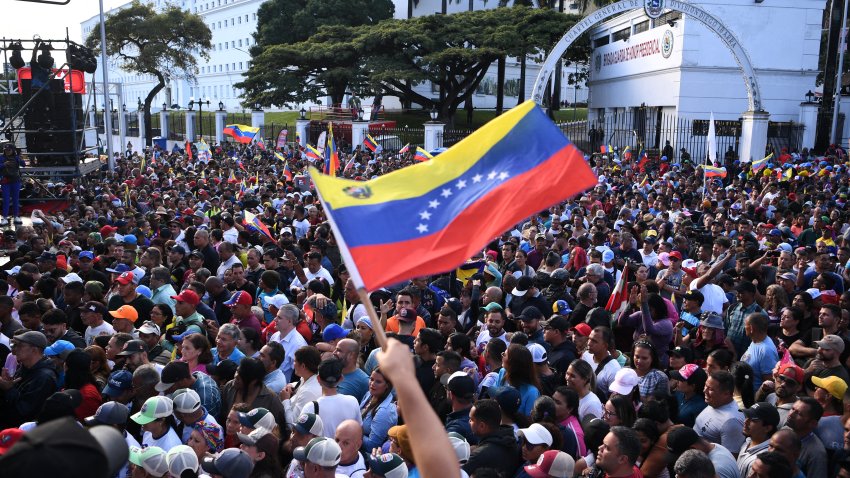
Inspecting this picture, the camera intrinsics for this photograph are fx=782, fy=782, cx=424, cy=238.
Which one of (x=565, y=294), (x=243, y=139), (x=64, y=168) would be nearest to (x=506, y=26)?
(x=243, y=139)

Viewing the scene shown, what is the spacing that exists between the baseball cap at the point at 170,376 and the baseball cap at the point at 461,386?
1801 millimetres

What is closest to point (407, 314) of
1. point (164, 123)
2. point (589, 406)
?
point (589, 406)

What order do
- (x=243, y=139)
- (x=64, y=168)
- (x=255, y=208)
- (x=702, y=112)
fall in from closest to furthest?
(x=255, y=208) → (x=64, y=168) → (x=243, y=139) → (x=702, y=112)

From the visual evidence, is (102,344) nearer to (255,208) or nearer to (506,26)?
(255,208)

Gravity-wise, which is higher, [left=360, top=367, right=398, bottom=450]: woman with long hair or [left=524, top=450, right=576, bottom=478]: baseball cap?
[left=524, top=450, right=576, bottom=478]: baseball cap

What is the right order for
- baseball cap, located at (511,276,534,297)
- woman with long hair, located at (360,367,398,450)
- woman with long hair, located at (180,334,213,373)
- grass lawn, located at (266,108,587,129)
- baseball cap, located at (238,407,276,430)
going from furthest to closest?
grass lawn, located at (266,108,587,129), baseball cap, located at (511,276,534,297), woman with long hair, located at (180,334,213,373), woman with long hair, located at (360,367,398,450), baseball cap, located at (238,407,276,430)

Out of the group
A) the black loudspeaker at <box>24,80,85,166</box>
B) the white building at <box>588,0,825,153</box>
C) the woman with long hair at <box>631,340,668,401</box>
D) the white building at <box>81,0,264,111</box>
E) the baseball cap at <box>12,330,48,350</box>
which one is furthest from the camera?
the white building at <box>81,0,264,111</box>

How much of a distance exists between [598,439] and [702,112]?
29956 mm

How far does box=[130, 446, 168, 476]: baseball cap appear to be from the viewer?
4016mm

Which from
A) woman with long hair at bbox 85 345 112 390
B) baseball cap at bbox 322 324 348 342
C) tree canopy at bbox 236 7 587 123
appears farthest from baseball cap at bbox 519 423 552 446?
tree canopy at bbox 236 7 587 123

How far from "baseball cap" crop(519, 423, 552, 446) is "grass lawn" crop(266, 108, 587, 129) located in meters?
46.0

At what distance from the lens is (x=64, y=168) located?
16.0 m

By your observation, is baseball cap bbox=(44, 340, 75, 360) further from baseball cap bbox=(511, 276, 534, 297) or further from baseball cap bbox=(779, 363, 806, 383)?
baseball cap bbox=(779, 363, 806, 383)

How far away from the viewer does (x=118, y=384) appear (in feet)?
17.2
